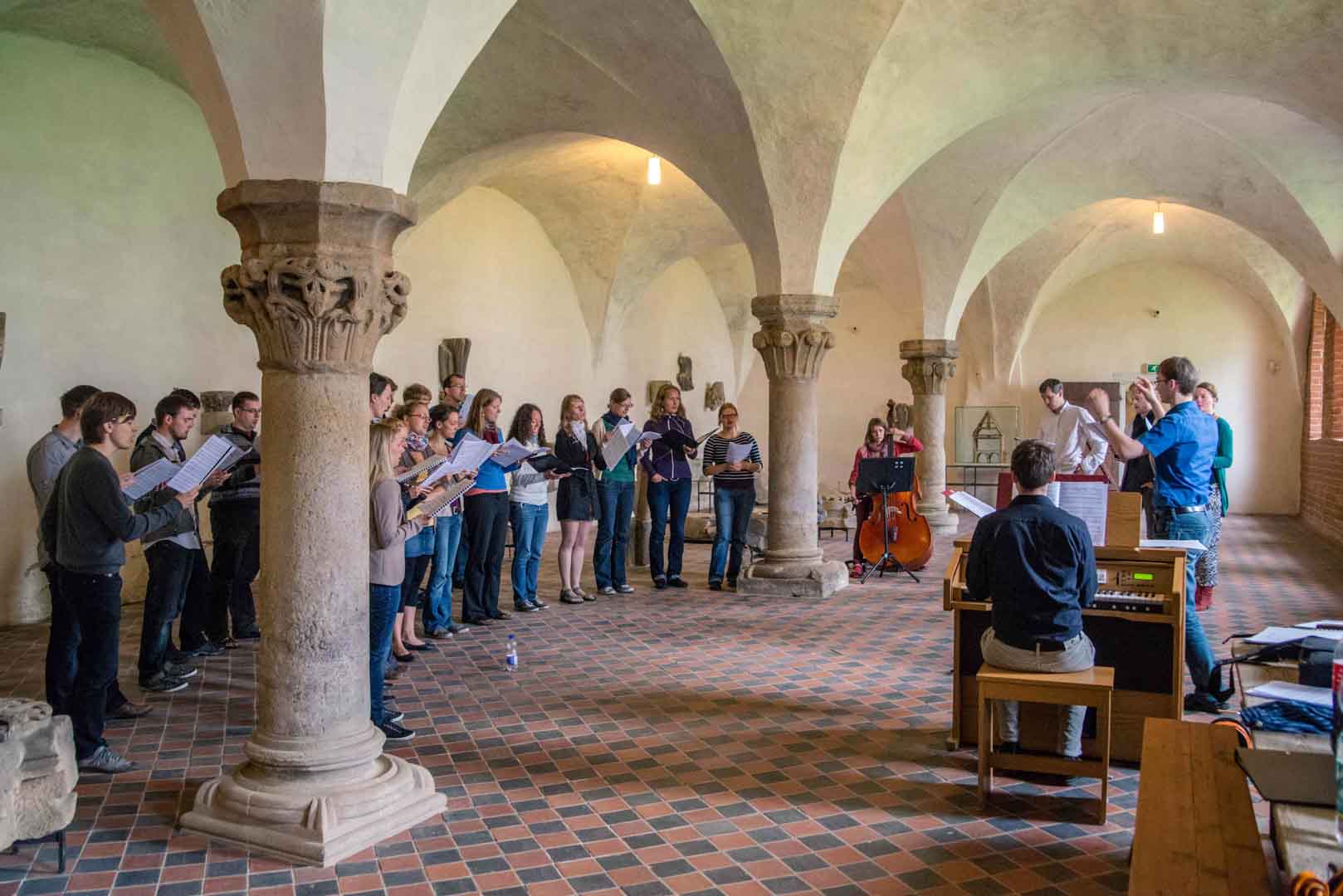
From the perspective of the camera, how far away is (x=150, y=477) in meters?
4.94

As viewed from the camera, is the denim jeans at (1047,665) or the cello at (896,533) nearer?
the denim jeans at (1047,665)

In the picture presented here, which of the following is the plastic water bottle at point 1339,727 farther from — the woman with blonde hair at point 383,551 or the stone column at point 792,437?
the stone column at point 792,437

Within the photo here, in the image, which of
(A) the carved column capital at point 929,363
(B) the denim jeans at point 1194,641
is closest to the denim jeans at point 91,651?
(B) the denim jeans at point 1194,641

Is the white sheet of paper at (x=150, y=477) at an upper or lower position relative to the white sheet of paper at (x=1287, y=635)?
upper

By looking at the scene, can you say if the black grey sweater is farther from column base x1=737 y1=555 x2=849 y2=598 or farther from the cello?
the cello

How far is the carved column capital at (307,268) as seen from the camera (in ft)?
12.7

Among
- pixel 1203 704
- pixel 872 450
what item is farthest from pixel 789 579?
pixel 1203 704

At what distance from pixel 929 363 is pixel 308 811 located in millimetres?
11984

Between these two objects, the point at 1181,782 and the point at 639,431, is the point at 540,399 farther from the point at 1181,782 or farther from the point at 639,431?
the point at 1181,782

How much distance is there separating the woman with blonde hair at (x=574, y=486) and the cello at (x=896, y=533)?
115 inches

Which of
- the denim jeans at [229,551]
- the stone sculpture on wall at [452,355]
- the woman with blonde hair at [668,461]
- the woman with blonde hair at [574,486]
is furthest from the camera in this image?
the stone sculpture on wall at [452,355]

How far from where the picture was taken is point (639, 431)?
28.5ft

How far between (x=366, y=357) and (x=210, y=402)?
583 cm

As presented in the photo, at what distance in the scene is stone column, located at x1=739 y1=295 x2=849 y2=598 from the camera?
9.21 metres
